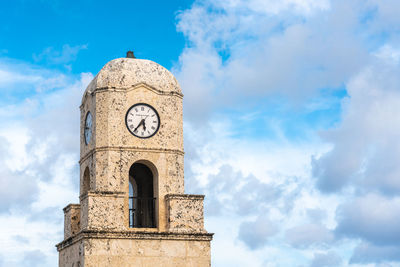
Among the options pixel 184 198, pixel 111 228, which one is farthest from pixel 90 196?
pixel 184 198

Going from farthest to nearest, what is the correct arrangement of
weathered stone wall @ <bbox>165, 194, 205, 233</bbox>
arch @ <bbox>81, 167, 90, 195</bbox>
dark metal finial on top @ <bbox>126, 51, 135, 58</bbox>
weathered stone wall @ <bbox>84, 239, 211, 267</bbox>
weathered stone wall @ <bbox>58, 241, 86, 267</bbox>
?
dark metal finial on top @ <bbox>126, 51, 135, 58</bbox> → arch @ <bbox>81, 167, 90, 195</bbox> → weathered stone wall @ <bbox>165, 194, 205, 233</bbox> → weathered stone wall @ <bbox>58, 241, 86, 267</bbox> → weathered stone wall @ <bbox>84, 239, 211, 267</bbox>

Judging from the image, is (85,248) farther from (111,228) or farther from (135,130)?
(135,130)

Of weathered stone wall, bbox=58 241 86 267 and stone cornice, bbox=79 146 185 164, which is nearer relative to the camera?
weathered stone wall, bbox=58 241 86 267

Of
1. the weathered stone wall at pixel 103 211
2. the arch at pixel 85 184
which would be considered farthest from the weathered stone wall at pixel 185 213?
the arch at pixel 85 184

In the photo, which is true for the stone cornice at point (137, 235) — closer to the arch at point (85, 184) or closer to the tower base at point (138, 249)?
the tower base at point (138, 249)

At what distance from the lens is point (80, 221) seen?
3853 cm

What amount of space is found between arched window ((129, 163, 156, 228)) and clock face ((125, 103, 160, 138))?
2446mm

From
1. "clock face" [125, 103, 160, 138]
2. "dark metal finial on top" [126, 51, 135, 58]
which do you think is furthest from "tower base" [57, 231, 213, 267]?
"dark metal finial on top" [126, 51, 135, 58]

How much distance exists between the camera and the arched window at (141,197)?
39.8m

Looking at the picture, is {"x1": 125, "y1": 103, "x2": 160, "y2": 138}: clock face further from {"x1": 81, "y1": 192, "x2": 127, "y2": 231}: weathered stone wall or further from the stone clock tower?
{"x1": 81, "y1": 192, "x2": 127, "y2": 231}: weathered stone wall

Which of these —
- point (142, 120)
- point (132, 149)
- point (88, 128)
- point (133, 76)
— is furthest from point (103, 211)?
point (133, 76)

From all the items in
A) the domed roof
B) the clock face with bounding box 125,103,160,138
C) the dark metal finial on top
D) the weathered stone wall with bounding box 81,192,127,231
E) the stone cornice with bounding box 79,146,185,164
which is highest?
the dark metal finial on top

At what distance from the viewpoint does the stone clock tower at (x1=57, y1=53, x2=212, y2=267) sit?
37.3 metres

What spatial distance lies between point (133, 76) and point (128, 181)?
15.7 feet
